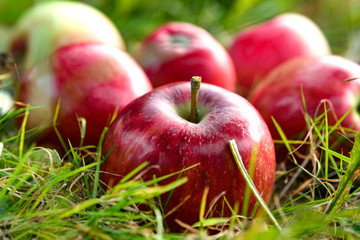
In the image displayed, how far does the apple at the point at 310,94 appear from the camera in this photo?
3.24 ft

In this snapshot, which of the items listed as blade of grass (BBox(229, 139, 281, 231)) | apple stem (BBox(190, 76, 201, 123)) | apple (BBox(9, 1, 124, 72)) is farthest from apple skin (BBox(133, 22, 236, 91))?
blade of grass (BBox(229, 139, 281, 231))

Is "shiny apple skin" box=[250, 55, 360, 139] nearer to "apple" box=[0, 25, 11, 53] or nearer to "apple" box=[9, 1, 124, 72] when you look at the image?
"apple" box=[9, 1, 124, 72]

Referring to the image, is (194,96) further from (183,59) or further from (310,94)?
(183,59)

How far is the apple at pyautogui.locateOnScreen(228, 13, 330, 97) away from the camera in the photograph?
150 centimetres

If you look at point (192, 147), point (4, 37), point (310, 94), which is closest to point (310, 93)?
point (310, 94)

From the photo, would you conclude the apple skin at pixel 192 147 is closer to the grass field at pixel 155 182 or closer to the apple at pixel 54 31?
the grass field at pixel 155 182

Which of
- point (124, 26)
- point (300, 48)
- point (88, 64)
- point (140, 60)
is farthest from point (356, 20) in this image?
point (88, 64)

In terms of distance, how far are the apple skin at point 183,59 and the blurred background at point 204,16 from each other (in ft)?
1.57

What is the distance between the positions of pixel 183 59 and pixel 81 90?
380mm

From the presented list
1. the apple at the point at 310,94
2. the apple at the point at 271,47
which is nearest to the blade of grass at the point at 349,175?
the apple at the point at 310,94

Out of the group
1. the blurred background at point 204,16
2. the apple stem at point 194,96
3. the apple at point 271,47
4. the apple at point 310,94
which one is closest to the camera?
the apple stem at point 194,96

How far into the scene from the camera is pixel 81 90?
1.02 meters

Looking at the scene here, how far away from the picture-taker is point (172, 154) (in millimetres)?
729

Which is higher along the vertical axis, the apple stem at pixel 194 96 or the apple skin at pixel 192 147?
the apple stem at pixel 194 96
